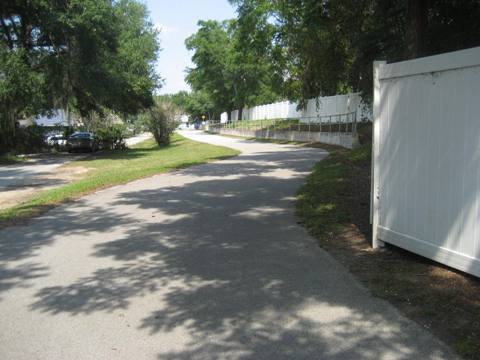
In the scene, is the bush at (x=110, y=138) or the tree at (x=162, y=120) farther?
the tree at (x=162, y=120)

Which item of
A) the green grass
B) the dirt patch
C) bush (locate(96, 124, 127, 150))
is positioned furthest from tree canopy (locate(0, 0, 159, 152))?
the green grass

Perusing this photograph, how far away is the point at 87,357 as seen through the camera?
155 inches

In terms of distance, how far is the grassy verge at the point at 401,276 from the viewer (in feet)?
13.5

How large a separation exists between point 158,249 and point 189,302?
2.19 meters

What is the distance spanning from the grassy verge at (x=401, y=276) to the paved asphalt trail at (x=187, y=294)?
0.54 ft

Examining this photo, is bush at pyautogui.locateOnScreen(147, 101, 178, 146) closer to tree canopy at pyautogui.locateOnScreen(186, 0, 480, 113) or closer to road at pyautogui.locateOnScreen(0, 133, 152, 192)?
tree canopy at pyautogui.locateOnScreen(186, 0, 480, 113)

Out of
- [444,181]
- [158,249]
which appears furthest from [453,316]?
[158,249]

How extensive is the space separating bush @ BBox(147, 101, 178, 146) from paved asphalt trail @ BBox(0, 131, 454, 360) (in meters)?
37.0

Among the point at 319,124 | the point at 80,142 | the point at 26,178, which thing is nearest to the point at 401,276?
the point at 26,178

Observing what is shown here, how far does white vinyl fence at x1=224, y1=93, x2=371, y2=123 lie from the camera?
3141 cm

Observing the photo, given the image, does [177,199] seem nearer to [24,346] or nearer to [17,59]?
[24,346]

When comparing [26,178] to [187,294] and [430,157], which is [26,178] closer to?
[187,294]

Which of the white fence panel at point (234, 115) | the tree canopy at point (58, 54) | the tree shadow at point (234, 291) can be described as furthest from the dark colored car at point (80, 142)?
the white fence panel at point (234, 115)

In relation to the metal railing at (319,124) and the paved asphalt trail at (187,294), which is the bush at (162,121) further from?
the paved asphalt trail at (187,294)
